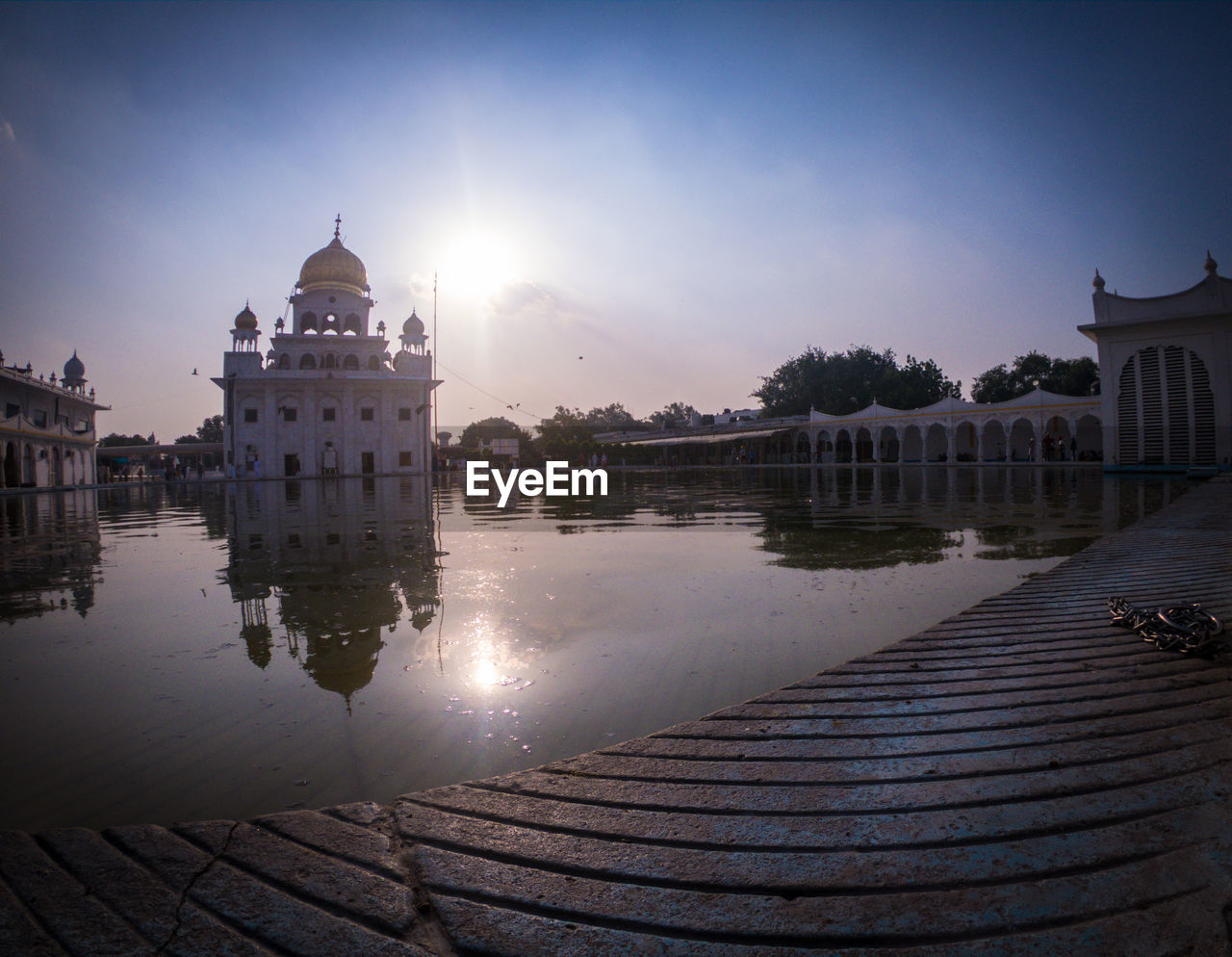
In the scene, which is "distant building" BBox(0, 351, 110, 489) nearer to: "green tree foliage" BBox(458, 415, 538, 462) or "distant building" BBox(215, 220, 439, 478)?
"distant building" BBox(215, 220, 439, 478)

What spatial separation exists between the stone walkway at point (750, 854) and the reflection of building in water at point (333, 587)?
1.57m

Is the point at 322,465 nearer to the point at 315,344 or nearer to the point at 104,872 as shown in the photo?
the point at 315,344

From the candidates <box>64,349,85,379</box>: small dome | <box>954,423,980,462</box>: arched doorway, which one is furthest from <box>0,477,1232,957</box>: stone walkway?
<box>64,349,85,379</box>: small dome

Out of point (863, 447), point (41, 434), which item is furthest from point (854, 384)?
point (41, 434)

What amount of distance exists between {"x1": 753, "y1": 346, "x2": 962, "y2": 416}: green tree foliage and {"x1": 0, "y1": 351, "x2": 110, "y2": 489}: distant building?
155ft

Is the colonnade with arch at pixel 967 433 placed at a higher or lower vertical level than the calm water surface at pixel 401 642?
higher

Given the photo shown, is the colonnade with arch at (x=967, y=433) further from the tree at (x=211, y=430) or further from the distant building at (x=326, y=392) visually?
the tree at (x=211, y=430)

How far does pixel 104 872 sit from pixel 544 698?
5.56ft

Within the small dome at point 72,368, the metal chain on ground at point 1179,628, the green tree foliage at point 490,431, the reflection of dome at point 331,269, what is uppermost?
the reflection of dome at point 331,269

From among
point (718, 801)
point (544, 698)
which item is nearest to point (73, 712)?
point (544, 698)

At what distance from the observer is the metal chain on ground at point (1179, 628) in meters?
3.06

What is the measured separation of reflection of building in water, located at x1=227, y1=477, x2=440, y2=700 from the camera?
3.83m

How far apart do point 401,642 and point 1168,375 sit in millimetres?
28701

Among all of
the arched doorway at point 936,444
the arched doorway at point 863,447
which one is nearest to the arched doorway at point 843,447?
the arched doorway at point 863,447
